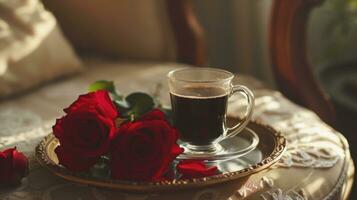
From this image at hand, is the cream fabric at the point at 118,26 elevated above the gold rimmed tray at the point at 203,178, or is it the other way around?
the cream fabric at the point at 118,26

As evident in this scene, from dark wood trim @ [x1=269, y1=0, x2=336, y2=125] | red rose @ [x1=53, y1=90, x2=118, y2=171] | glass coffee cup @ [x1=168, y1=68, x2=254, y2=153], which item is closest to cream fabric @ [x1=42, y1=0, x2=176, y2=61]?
dark wood trim @ [x1=269, y1=0, x2=336, y2=125]

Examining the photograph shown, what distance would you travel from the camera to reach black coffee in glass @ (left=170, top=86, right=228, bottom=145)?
0.79 m

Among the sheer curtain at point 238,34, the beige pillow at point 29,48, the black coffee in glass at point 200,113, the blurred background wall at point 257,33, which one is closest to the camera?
the black coffee in glass at point 200,113

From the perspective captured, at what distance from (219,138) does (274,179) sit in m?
0.11

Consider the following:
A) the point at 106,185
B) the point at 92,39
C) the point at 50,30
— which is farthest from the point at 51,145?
the point at 92,39

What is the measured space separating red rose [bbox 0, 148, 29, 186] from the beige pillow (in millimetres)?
407

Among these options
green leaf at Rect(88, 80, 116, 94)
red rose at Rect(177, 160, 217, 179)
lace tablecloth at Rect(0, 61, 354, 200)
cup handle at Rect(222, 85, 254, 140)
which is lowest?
lace tablecloth at Rect(0, 61, 354, 200)

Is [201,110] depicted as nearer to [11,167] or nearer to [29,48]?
[11,167]

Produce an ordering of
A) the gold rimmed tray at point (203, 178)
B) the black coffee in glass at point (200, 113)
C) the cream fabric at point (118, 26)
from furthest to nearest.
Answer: the cream fabric at point (118, 26), the black coffee in glass at point (200, 113), the gold rimmed tray at point (203, 178)

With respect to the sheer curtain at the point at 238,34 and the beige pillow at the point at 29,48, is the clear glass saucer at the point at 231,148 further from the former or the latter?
the sheer curtain at the point at 238,34

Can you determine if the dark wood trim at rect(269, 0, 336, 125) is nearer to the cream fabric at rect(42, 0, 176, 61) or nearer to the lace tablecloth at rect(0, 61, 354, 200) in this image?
the lace tablecloth at rect(0, 61, 354, 200)

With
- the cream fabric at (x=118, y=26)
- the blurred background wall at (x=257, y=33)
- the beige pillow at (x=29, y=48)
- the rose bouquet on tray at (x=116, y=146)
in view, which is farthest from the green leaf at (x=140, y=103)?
the blurred background wall at (x=257, y=33)

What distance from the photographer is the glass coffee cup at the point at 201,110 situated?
0.79 meters

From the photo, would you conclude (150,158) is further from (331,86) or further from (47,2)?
(331,86)
